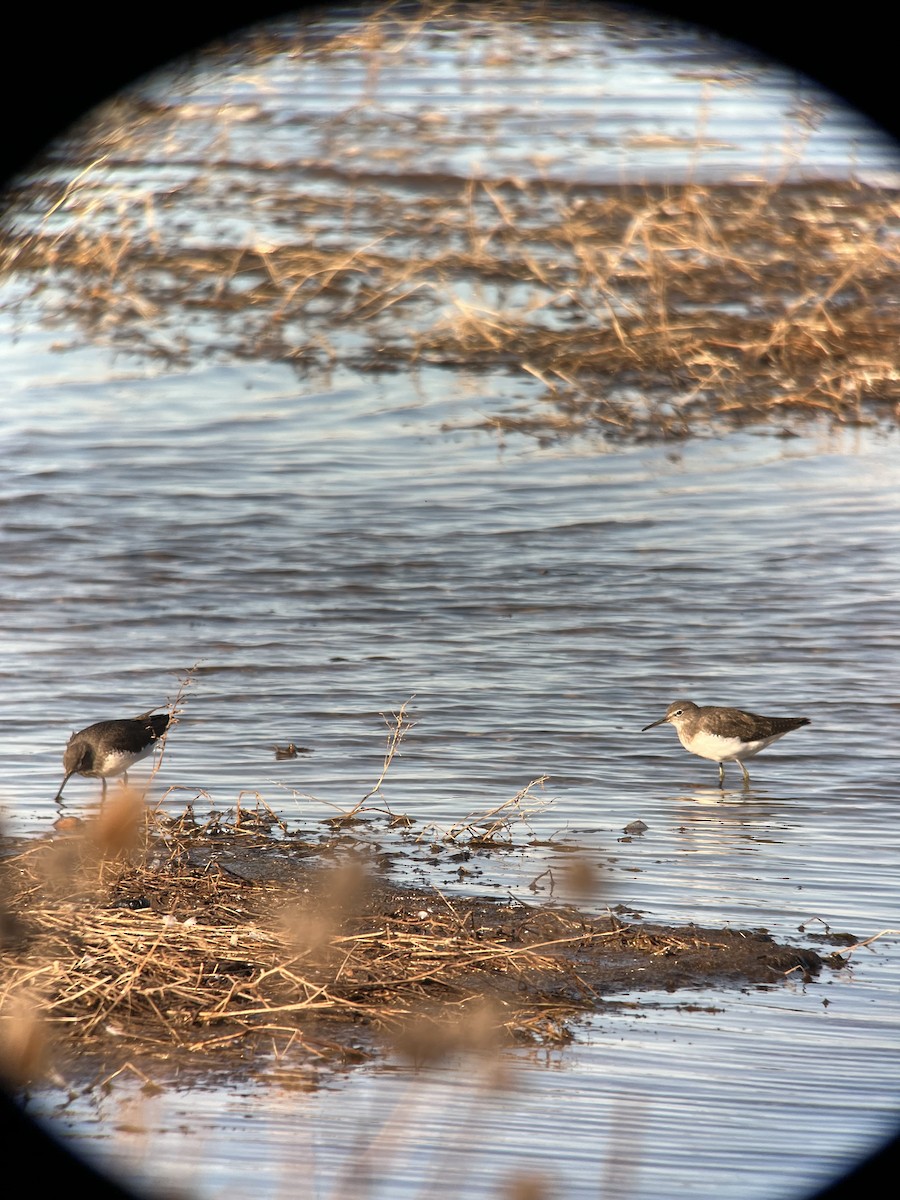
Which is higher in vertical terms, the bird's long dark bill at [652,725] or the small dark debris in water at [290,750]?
the small dark debris in water at [290,750]

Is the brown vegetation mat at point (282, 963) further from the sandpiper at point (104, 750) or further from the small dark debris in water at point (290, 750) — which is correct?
the small dark debris in water at point (290, 750)

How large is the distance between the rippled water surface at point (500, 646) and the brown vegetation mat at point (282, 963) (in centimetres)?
17

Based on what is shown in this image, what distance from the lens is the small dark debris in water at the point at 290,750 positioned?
7367mm

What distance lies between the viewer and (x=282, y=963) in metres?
4.59

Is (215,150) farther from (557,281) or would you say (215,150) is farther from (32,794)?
(32,794)

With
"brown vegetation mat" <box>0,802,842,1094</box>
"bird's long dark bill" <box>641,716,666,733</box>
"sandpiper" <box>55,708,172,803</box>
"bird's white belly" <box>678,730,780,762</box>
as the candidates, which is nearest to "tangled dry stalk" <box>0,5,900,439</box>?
"bird's long dark bill" <box>641,716,666,733</box>

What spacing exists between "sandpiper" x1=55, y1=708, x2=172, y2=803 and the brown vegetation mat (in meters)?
1.15

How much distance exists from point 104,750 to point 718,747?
299 centimetres

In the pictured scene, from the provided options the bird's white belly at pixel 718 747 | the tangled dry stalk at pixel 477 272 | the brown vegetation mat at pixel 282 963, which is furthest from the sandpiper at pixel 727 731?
the tangled dry stalk at pixel 477 272

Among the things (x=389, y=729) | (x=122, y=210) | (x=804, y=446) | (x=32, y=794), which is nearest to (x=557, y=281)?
(x=804, y=446)

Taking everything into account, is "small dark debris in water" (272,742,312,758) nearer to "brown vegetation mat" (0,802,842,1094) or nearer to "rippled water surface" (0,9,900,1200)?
"rippled water surface" (0,9,900,1200)

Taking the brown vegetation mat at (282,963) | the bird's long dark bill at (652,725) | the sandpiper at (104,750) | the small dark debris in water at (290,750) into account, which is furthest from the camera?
the bird's long dark bill at (652,725)

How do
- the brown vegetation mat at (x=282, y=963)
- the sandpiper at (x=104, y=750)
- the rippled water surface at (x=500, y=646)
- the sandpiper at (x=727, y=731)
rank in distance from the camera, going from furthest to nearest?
the sandpiper at (x=727, y=731)
the sandpiper at (x=104, y=750)
the brown vegetation mat at (x=282, y=963)
the rippled water surface at (x=500, y=646)

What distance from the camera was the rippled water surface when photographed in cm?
398
